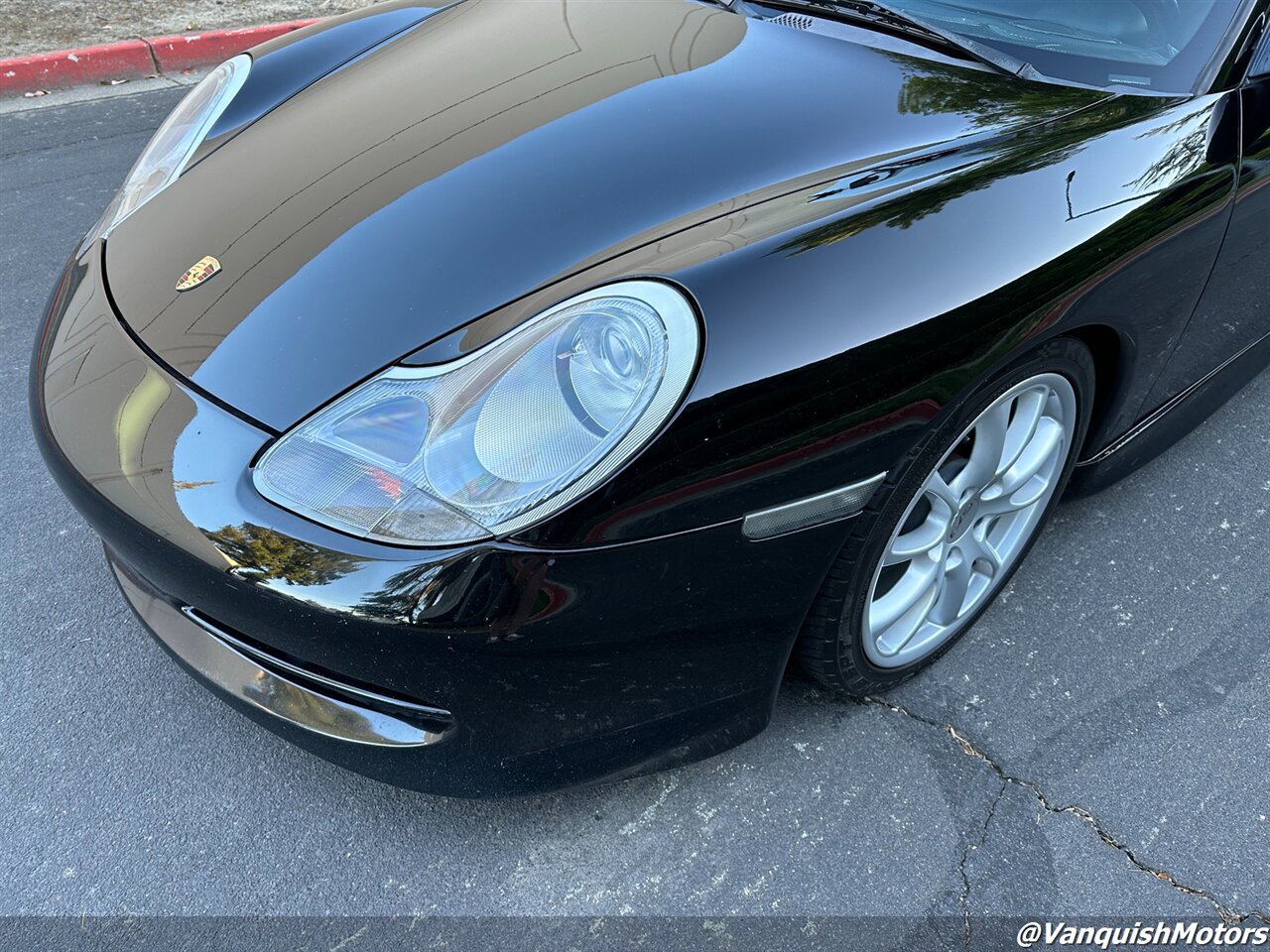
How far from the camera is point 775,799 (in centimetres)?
183

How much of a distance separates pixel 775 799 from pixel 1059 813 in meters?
0.50

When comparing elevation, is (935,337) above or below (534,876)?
above

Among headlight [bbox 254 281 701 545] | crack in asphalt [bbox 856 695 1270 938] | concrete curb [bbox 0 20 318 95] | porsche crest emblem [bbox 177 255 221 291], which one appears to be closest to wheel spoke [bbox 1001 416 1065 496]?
crack in asphalt [bbox 856 695 1270 938]

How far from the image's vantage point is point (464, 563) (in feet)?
4.48

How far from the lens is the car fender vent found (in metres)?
2.10

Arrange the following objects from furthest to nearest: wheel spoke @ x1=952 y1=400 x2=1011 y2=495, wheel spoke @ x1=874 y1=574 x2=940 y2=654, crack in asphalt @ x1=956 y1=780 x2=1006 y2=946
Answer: wheel spoke @ x1=874 y1=574 x2=940 y2=654 < wheel spoke @ x1=952 y1=400 x2=1011 y2=495 < crack in asphalt @ x1=956 y1=780 x2=1006 y2=946

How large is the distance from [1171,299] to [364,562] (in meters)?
1.54

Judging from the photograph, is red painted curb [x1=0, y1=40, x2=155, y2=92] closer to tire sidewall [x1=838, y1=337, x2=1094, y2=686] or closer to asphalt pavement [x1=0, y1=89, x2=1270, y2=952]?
asphalt pavement [x1=0, y1=89, x2=1270, y2=952]

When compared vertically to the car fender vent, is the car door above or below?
below

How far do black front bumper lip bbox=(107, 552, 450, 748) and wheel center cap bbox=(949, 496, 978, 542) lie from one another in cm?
98

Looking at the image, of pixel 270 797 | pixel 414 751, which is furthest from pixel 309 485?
pixel 270 797

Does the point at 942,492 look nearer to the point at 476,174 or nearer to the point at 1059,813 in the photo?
the point at 1059,813

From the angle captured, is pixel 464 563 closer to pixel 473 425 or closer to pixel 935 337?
pixel 473 425

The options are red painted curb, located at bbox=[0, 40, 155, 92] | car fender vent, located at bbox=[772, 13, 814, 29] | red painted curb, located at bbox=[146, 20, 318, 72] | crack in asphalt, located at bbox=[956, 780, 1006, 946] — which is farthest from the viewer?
red painted curb, located at bbox=[146, 20, 318, 72]
